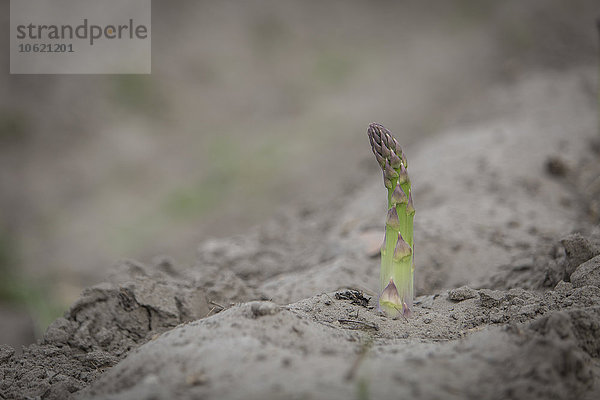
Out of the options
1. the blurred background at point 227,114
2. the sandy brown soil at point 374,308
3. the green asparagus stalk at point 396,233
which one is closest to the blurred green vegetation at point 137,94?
the blurred background at point 227,114


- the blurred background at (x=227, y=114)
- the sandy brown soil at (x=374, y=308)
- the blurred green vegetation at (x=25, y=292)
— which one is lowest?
the blurred green vegetation at (x=25, y=292)

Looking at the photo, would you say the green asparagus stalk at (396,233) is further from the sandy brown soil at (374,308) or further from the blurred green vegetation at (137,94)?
the blurred green vegetation at (137,94)

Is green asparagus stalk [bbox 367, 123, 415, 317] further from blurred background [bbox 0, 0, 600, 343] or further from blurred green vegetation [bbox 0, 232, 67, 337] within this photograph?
blurred background [bbox 0, 0, 600, 343]

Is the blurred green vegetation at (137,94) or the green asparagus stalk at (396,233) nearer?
the green asparagus stalk at (396,233)

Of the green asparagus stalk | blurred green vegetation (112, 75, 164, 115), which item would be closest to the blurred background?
blurred green vegetation (112, 75, 164, 115)

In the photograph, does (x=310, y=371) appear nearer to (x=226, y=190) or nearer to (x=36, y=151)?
(x=226, y=190)

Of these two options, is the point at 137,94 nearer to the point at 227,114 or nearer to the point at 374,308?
the point at 227,114

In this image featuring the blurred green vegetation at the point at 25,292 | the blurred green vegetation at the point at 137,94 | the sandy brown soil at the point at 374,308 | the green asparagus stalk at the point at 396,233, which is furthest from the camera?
the blurred green vegetation at the point at 137,94

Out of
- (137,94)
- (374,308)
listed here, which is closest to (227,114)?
(137,94)
